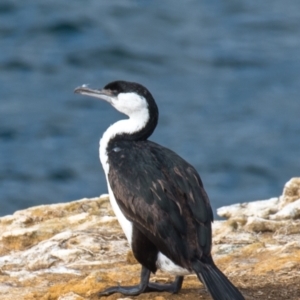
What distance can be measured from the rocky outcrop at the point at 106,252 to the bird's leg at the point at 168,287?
0.15ft

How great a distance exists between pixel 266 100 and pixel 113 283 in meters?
10.6

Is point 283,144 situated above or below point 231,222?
below

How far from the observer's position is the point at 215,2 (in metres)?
20.2

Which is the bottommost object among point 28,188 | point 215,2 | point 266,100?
point 28,188

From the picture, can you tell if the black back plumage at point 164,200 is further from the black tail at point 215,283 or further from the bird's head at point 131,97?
the bird's head at point 131,97

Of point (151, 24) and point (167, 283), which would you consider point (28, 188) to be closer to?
point (151, 24)

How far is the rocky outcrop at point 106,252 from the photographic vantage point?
6.39 meters

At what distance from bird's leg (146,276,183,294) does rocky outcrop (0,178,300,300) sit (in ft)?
0.15

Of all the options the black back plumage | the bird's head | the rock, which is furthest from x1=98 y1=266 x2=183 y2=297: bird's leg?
the rock

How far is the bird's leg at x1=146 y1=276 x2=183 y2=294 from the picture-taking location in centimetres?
631

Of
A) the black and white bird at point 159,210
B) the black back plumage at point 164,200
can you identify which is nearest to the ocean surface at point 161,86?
the black and white bird at point 159,210

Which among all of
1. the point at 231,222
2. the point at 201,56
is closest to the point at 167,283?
the point at 231,222

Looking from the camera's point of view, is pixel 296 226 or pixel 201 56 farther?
pixel 201 56

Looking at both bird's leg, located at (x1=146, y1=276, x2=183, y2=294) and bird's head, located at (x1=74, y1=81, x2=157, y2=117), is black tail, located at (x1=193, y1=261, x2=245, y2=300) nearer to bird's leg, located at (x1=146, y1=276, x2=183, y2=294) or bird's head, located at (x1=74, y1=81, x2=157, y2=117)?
bird's leg, located at (x1=146, y1=276, x2=183, y2=294)
